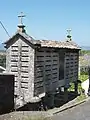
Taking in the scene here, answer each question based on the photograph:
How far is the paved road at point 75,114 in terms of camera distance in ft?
22.5

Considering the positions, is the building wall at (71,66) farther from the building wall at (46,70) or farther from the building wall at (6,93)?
the building wall at (6,93)

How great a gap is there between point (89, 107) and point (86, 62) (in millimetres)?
24591

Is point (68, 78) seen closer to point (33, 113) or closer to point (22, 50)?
point (22, 50)

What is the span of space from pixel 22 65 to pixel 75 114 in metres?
4.13

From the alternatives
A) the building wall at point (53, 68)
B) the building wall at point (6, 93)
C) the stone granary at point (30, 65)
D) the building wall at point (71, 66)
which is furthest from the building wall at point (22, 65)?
the building wall at point (71, 66)

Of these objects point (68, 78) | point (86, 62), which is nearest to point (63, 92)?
point (68, 78)

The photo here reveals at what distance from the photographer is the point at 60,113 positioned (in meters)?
7.23

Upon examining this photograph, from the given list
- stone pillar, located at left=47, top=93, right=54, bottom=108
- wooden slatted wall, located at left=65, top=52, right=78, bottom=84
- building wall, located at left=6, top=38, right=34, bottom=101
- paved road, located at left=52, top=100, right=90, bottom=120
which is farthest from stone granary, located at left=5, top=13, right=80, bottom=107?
paved road, located at left=52, top=100, right=90, bottom=120

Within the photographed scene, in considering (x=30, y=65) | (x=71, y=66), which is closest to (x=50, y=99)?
(x=71, y=66)

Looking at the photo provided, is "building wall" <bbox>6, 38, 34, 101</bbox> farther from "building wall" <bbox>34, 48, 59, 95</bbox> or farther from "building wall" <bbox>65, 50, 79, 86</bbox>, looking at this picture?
"building wall" <bbox>65, 50, 79, 86</bbox>

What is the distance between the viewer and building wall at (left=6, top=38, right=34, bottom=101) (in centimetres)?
1061

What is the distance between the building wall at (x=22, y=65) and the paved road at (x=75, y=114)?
2761 millimetres

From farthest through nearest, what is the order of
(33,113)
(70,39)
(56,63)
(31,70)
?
1. (70,39)
2. (56,63)
3. (31,70)
4. (33,113)

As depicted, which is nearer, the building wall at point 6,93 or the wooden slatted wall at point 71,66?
the building wall at point 6,93
